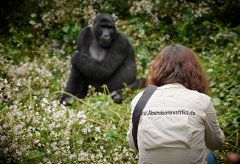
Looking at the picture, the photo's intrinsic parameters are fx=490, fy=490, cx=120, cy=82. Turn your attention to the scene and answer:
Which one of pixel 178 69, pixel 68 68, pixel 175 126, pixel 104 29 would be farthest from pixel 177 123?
pixel 68 68

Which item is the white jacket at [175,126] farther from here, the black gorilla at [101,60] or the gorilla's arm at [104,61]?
the gorilla's arm at [104,61]

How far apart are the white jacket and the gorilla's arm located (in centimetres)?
311

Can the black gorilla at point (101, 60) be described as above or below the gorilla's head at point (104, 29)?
below

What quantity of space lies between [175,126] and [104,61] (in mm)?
3378

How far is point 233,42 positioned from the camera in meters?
7.25

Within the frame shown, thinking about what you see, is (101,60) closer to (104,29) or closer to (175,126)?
(104,29)

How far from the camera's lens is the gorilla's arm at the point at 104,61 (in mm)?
6035

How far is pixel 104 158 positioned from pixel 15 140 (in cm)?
96

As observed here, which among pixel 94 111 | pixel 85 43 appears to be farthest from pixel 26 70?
pixel 94 111

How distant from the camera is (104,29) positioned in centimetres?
603

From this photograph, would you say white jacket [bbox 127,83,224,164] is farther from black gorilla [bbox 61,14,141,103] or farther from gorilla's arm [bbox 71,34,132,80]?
gorilla's arm [bbox 71,34,132,80]

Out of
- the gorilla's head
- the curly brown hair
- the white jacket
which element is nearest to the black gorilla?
the gorilla's head

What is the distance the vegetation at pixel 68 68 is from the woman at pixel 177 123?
0.79m

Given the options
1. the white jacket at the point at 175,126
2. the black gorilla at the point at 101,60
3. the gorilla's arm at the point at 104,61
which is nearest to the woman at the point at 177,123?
the white jacket at the point at 175,126
